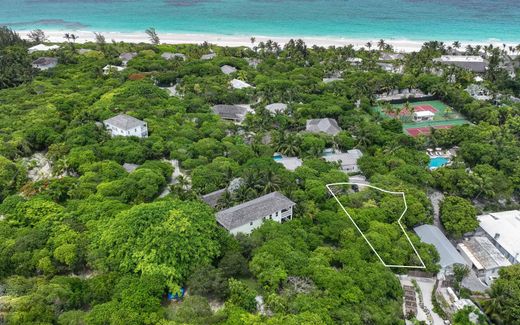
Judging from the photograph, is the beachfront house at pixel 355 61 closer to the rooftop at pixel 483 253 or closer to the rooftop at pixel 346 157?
the rooftop at pixel 346 157

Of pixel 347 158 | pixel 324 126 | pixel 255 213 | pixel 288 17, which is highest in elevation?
pixel 288 17

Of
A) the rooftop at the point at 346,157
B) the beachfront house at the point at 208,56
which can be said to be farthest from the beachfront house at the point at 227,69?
the rooftop at the point at 346,157

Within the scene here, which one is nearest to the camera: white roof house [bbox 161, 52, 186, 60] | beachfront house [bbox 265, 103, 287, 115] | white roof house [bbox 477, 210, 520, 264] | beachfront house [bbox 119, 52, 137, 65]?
white roof house [bbox 477, 210, 520, 264]

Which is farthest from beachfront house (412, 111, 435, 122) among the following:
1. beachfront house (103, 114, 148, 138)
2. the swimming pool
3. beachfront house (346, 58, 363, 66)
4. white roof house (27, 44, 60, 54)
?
white roof house (27, 44, 60, 54)

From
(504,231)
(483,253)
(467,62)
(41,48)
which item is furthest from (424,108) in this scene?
(41,48)

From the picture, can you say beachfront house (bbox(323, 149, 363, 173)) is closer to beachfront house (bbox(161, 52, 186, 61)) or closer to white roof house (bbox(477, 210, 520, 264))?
white roof house (bbox(477, 210, 520, 264))

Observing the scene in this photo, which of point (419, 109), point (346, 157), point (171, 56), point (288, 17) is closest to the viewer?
point (346, 157)

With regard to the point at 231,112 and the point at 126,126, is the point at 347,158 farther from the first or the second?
the point at 126,126
